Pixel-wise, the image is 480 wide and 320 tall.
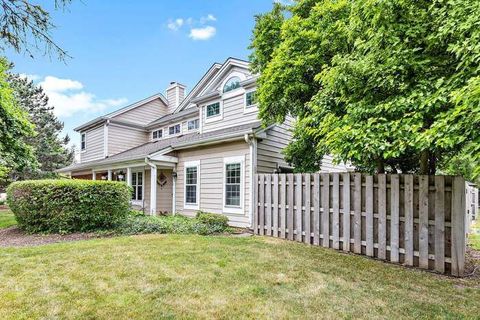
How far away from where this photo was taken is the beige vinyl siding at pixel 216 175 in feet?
30.9

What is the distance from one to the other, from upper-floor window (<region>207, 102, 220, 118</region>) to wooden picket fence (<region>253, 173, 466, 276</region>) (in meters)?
5.59

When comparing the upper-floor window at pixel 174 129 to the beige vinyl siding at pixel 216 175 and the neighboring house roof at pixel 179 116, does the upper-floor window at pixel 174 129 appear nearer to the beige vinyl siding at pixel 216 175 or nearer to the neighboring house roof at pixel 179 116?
the neighboring house roof at pixel 179 116

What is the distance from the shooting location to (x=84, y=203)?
835 cm

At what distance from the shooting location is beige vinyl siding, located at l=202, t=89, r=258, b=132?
1128 centimetres

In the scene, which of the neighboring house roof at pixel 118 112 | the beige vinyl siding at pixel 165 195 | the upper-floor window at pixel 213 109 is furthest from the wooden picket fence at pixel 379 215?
the neighboring house roof at pixel 118 112

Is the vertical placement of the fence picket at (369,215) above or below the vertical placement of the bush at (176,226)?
above

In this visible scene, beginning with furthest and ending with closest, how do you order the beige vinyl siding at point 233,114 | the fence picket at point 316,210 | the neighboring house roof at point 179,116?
the neighboring house roof at point 179,116
the beige vinyl siding at point 233,114
the fence picket at point 316,210

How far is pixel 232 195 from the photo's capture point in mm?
9883

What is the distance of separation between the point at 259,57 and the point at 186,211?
21.4 ft

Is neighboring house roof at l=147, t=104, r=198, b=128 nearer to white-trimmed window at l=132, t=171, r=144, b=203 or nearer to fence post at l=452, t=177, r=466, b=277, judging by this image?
white-trimmed window at l=132, t=171, r=144, b=203

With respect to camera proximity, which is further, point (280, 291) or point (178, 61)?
point (178, 61)

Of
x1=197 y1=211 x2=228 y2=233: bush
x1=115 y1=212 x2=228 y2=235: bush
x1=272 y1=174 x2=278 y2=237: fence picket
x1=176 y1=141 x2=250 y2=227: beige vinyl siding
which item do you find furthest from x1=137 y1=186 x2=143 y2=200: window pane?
x1=272 y1=174 x2=278 y2=237: fence picket

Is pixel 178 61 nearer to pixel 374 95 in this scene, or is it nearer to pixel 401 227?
pixel 374 95

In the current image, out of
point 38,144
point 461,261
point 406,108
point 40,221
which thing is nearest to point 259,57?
point 406,108
